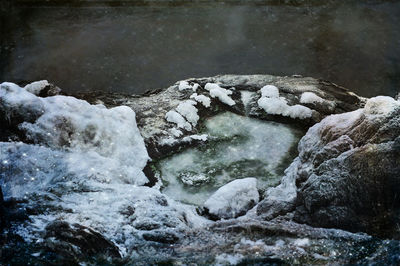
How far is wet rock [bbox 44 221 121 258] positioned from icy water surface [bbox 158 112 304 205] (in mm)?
1157

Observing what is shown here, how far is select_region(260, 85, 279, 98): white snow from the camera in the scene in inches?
233

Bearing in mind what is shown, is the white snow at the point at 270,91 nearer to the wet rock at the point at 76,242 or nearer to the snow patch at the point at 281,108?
the snow patch at the point at 281,108

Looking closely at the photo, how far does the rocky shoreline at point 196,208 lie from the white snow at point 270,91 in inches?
26.3

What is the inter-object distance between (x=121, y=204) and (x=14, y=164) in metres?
1.31

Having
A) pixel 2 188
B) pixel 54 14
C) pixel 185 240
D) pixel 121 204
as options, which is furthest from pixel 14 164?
pixel 54 14

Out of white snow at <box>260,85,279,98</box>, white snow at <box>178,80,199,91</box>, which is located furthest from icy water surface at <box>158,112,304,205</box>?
white snow at <box>178,80,199,91</box>

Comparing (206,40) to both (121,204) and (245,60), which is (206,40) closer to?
(245,60)

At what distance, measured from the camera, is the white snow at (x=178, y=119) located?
5.45m

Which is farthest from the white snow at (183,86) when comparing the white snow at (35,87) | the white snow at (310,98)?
the white snow at (35,87)

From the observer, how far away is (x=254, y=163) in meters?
5.02

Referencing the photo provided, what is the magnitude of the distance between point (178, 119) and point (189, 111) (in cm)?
23

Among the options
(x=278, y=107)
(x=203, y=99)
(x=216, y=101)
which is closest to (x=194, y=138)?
(x=203, y=99)

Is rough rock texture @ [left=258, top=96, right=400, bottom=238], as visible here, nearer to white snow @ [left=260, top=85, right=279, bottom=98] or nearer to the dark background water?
white snow @ [left=260, top=85, right=279, bottom=98]

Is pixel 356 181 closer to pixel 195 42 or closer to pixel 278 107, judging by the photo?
pixel 278 107
